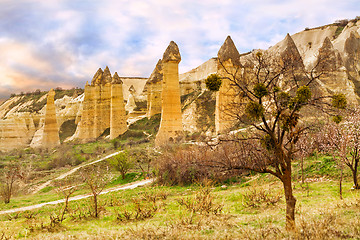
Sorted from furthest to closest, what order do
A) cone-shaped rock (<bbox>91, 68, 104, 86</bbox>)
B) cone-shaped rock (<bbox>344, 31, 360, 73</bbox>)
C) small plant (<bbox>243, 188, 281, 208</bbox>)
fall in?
cone-shaped rock (<bbox>91, 68, 104, 86</bbox>), cone-shaped rock (<bbox>344, 31, 360, 73</bbox>), small plant (<bbox>243, 188, 281, 208</bbox>)

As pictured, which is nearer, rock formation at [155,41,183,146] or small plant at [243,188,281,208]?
small plant at [243,188,281,208]

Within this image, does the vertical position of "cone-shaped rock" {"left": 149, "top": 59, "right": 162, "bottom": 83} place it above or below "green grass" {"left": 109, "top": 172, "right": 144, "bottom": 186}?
above

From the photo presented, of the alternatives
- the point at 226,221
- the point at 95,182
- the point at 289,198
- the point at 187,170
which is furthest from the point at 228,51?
the point at 289,198

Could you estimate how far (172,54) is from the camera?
29.6 metres

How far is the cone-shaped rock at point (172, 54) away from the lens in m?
29.5

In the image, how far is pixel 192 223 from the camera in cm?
794

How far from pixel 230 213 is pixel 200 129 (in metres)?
28.5

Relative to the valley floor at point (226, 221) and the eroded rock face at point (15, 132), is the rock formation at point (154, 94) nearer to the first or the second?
the eroded rock face at point (15, 132)

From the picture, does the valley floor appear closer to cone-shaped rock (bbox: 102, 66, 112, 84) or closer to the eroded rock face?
cone-shaped rock (bbox: 102, 66, 112, 84)

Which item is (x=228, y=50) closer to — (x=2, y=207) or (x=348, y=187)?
(x=348, y=187)

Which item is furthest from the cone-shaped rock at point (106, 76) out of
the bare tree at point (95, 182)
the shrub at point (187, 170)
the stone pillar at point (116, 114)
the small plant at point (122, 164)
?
the shrub at point (187, 170)

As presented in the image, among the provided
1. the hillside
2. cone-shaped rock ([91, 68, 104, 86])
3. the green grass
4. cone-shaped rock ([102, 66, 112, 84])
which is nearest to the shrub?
the green grass

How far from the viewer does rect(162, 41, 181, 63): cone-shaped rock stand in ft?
96.9

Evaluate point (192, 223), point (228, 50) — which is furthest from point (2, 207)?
point (228, 50)
